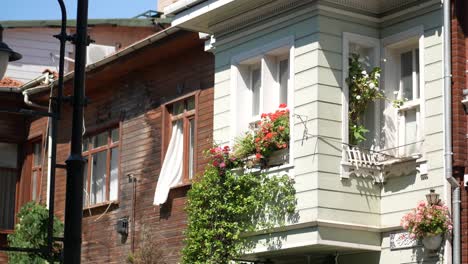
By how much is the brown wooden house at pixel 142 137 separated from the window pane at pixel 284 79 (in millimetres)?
2881

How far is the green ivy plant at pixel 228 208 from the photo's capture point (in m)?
17.0

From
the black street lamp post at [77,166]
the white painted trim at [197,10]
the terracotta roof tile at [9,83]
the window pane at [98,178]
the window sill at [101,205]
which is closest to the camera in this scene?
the black street lamp post at [77,166]

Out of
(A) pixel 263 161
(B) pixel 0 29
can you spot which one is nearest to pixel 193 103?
(A) pixel 263 161

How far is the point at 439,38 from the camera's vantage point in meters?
16.1

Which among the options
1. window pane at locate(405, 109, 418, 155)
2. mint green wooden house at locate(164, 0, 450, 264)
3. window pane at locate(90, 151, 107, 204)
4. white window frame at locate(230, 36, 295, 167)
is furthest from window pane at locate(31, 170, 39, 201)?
window pane at locate(405, 109, 418, 155)

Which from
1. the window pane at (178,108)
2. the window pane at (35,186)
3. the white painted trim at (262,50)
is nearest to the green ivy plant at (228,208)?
the white painted trim at (262,50)

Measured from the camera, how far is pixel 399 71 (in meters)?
17.2

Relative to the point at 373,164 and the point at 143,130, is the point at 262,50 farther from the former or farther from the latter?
the point at 143,130

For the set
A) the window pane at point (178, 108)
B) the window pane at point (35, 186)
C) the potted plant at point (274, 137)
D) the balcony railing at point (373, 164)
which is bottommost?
the balcony railing at point (373, 164)

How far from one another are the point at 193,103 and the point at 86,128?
4.82 meters

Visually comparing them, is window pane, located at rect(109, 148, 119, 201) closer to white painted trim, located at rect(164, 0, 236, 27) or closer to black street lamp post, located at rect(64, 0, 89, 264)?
white painted trim, located at rect(164, 0, 236, 27)

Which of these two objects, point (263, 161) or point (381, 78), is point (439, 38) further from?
point (263, 161)

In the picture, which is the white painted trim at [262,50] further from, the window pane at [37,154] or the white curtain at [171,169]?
the window pane at [37,154]

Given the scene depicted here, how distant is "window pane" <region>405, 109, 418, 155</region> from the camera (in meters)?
16.5
